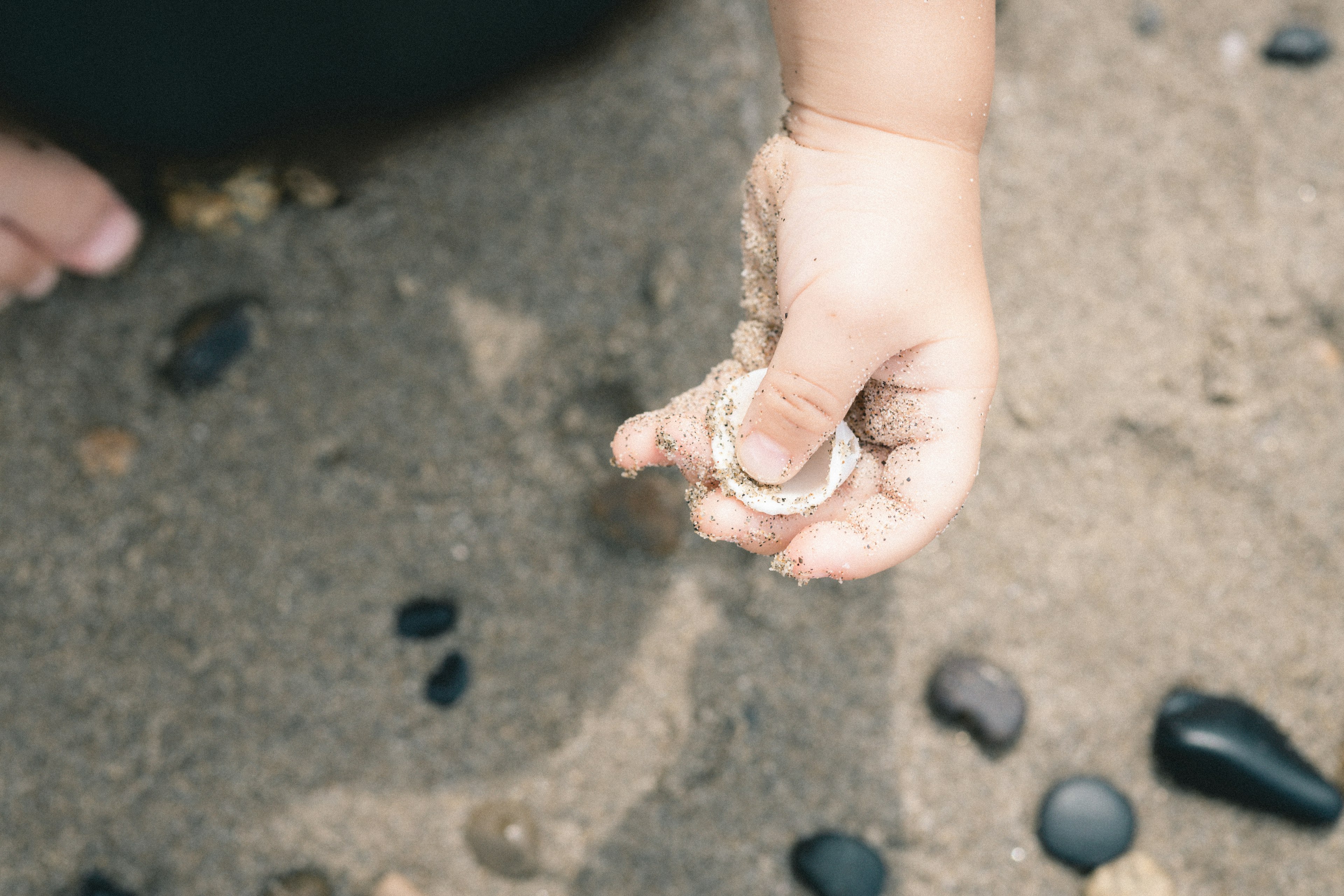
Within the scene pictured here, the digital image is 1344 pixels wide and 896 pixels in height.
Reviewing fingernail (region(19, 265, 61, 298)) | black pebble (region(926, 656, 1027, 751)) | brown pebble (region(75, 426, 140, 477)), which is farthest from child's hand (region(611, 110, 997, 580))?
fingernail (region(19, 265, 61, 298))

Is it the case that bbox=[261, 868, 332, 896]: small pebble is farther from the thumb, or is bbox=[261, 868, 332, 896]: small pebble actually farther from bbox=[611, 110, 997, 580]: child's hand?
the thumb

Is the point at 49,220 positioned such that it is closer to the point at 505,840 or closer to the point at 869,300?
the point at 505,840

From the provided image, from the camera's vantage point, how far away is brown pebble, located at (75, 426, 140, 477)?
80.6 inches

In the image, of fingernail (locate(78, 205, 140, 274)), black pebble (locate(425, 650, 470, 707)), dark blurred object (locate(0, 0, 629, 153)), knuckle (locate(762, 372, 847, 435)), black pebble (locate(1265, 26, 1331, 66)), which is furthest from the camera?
black pebble (locate(1265, 26, 1331, 66))

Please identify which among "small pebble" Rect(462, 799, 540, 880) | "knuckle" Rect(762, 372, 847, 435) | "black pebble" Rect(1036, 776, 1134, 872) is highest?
"knuckle" Rect(762, 372, 847, 435)

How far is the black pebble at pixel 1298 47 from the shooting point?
90.6 inches

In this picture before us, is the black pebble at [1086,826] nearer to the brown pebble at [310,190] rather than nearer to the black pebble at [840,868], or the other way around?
the black pebble at [840,868]

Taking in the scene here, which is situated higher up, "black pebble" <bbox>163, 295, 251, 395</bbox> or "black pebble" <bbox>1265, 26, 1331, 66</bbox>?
"black pebble" <bbox>1265, 26, 1331, 66</bbox>

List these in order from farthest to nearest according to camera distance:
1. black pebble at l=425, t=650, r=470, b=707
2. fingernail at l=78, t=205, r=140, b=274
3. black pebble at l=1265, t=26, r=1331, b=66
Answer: black pebble at l=1265, t=26, r=1331, b=66
fingernail at l=78, t=205, r=140, b=274
black pebble at l=425, t=650, r=470, b=707

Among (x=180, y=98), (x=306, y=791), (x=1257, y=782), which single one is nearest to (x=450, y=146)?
(x=180, y=98)

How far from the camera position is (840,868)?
1903mm

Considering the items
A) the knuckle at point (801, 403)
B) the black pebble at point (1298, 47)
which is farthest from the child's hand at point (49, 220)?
the black pebble at point (1298, 47)

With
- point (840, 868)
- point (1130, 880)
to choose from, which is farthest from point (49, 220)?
point (1130, 880)

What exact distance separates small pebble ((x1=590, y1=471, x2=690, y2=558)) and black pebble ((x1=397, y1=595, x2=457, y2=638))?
1.18 feet
